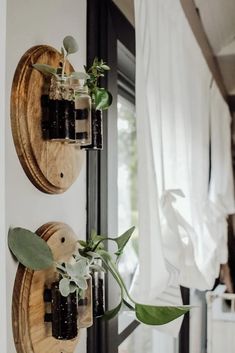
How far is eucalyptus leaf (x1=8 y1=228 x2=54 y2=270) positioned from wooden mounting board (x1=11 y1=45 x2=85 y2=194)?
0.12 metres

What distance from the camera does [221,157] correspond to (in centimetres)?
297

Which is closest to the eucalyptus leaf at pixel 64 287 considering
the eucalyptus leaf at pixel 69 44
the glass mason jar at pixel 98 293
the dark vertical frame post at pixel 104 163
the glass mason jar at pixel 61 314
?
the glass mason jar at pixel 61 314

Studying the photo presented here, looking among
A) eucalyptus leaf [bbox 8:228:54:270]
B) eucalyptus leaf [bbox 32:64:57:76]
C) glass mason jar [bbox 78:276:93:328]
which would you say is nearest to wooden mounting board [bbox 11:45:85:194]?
eucalyptus leaf [bbox 32:64:57:76]

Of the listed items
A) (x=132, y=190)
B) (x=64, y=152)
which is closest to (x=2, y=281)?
(x=64, y=152)

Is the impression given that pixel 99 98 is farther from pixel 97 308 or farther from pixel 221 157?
pixel 221 157

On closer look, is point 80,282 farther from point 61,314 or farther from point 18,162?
point 18,162

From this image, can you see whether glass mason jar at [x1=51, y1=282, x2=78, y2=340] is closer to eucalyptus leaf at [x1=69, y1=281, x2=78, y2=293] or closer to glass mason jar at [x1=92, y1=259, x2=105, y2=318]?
eucalyptus leaf at [x1=69, y1=281, x2=78, y2=293]

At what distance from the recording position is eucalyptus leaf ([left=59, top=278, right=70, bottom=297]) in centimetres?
90

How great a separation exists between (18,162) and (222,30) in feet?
7.92

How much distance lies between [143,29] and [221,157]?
5.84 ft

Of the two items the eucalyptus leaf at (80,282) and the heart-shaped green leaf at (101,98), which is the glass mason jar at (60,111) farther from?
the eucalyptus leaf at (80,282)

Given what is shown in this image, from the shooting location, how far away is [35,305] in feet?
2.98

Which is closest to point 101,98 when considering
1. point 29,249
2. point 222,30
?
point 29,249

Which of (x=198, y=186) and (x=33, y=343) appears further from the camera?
(x=198, y=186)
